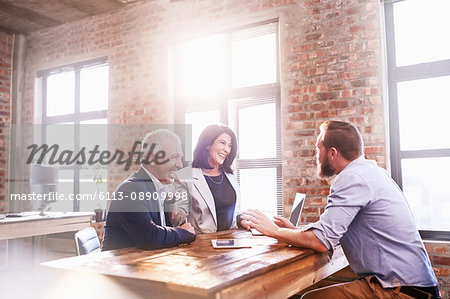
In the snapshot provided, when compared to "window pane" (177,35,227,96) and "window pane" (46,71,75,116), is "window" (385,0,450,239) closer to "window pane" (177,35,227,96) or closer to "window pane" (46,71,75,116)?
"window pane" (177,35,227,96)

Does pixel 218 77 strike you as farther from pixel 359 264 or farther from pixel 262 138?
pixel 359 264

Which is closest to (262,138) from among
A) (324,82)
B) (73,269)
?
(324,82)

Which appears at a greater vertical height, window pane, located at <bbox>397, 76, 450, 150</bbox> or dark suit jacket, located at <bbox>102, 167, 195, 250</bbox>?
window pane, located at <bbox>397, 76, 450, 150</bbox>

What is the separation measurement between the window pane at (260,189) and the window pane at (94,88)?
2.46 meters

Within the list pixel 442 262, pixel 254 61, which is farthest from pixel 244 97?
pixel 442 262

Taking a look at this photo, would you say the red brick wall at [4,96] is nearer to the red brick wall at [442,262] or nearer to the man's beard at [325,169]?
the man's beard at [325,169]

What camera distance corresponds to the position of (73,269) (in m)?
1.66

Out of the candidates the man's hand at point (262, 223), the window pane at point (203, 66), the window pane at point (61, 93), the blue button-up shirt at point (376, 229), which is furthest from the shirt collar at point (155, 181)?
the window pane at point (61, 93)

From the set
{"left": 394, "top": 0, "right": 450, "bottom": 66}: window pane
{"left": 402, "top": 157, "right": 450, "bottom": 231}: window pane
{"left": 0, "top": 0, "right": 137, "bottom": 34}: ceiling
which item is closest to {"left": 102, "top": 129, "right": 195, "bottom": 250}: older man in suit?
{"left": 402, "top": 157, "right": 450, "bottom": 231}: window pane

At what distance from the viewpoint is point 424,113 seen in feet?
12.0

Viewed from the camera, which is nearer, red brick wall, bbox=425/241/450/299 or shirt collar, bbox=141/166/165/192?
shirt collar, bbox=141/166/165/192

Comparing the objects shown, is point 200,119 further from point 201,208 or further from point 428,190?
point 428,190

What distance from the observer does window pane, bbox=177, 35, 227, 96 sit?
4.69 m

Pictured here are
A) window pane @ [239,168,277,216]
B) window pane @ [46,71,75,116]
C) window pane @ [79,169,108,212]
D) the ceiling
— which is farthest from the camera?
window pane @ [46,71,75,116]
